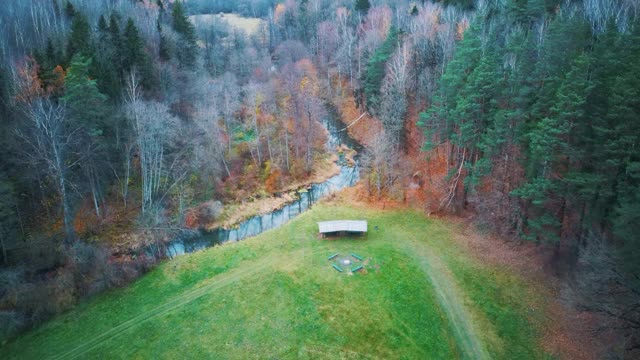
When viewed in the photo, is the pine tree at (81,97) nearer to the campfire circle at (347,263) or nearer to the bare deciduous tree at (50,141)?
the bare deciduous tree at (50,141)

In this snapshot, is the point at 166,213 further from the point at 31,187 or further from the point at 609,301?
the point at 609,301

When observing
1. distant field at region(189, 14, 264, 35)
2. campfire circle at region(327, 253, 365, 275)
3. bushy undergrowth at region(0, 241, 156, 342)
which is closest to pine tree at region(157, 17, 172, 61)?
bushy undergrowth at region(0, 241, 156, 342)

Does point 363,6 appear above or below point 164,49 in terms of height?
above

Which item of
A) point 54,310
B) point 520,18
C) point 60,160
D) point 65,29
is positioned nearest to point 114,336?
point 54,310

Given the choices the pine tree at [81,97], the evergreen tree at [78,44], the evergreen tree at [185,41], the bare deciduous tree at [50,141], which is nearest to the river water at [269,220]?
the bare deciduous tree at [50,141]

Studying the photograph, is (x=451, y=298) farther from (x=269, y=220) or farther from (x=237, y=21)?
(x=237, y=21)

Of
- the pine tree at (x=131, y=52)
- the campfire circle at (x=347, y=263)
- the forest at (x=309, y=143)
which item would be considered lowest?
the campfire circle at (x=347, y=263)

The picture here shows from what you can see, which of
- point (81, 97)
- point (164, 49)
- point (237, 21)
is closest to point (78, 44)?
point (81, 97)
